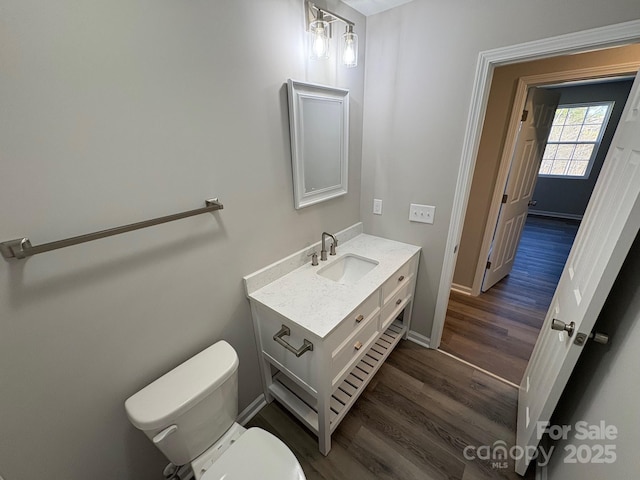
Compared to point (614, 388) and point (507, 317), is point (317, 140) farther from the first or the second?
point (507, 317)

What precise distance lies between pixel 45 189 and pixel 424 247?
1.97 metres

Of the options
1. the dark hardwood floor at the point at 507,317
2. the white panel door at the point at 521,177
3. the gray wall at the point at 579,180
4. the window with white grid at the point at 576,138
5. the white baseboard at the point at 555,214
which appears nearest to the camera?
the dark hardwood floor at the point at 507,317

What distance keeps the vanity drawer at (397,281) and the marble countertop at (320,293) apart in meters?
0.05

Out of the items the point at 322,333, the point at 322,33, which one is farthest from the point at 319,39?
the point at 322,333

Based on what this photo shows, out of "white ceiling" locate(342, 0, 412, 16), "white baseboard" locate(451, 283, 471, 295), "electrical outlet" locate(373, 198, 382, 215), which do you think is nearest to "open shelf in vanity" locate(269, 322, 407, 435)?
"electrical outlet" locate(373, 198, 382, 215)

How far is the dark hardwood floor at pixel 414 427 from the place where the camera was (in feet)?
4.38

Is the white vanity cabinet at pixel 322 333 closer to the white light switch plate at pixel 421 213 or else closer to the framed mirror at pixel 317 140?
the white light switch plate at pixel 421 213

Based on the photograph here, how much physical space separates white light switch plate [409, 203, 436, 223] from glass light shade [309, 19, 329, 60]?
3.64 ft

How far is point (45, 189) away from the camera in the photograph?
29.3 inches

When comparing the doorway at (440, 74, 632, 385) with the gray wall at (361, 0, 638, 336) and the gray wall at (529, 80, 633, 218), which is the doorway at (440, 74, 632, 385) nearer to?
the gray wall at (529, 80, 633, 218)

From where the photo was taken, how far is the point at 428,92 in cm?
159

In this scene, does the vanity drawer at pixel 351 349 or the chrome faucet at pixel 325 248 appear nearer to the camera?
the vanity drawer at pixel 351 349

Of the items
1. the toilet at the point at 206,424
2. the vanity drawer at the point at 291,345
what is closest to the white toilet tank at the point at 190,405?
the toilet at the point at 206,424

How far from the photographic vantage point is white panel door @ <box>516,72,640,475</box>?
0.81 metres
